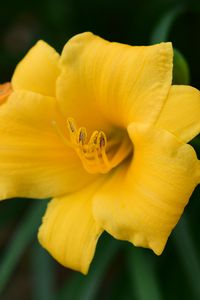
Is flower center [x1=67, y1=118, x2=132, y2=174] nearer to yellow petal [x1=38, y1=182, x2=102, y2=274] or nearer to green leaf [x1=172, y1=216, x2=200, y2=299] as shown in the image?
yellow petal [x1=38, y1=182, x2=102, y2=274]

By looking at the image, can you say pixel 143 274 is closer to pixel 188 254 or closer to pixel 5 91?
pixel 188 254

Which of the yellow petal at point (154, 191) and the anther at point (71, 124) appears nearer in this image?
the yellow petal at point (154, 191)

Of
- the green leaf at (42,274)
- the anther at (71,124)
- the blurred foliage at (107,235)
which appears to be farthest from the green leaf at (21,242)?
the anther at (71,124)

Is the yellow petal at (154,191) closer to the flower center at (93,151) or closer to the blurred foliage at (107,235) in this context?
the flower center at (93,151)

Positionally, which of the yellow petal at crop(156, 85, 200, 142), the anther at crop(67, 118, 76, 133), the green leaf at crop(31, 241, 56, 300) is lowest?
the green leaf at crop(31, 241, 56, 300)

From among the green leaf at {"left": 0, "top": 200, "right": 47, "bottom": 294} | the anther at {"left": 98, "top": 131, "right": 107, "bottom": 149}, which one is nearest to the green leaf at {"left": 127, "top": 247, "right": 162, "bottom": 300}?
the green leaf at {"left": 0, "top": 200, "right": 47, "bottom": 294}

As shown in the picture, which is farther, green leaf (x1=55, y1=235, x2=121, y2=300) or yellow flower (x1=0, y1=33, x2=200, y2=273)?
green leaf (x1=55, y1=235, x2=121, y2=300)

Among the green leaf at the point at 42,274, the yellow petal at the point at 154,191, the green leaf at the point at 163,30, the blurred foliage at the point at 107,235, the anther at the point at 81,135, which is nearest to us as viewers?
the yellow petal at the point at 154,191

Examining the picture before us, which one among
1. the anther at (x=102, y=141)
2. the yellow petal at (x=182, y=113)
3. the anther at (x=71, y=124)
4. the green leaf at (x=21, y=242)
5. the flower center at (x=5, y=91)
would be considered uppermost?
the flower center at (x=5, y=91)
